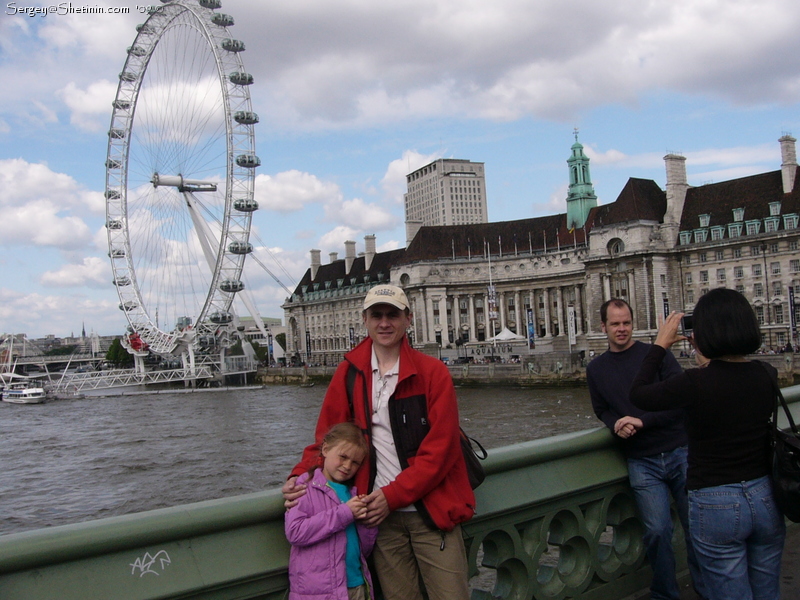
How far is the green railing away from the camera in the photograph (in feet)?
7.87

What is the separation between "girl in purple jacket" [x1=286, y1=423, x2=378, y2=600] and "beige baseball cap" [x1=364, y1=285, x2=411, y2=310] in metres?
0.54

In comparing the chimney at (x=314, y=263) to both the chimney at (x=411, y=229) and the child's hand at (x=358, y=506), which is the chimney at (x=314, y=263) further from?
the child's hand at (x=358, y=506)

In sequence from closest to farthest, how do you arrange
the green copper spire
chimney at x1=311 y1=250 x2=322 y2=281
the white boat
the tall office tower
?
the white boat, the green copper spire, chimney at x1=311 y1=250 x2=322 y2=281, the tall office tower

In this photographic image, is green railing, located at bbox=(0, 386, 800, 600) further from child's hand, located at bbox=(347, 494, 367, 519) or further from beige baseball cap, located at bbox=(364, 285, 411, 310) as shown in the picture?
beige baseball cap, located at bbox=(364, 285, 411, 310)

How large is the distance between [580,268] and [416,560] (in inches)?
2995

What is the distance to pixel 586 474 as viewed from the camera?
387 cm

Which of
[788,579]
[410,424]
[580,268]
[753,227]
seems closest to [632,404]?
[788,579]

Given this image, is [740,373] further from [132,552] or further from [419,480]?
[132,552]

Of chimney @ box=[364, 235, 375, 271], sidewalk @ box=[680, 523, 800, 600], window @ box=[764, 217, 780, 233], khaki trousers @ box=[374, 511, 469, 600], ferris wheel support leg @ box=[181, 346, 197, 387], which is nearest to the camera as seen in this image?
khaki trousers @ box=[374, 511, 469, 600]

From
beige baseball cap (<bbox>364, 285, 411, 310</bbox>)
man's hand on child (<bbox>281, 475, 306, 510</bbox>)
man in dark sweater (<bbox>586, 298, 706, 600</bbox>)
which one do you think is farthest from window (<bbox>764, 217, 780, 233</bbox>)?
man's hand on child (<bbox>281, 475, 306, 510</bbox>)

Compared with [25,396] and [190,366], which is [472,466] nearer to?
[25,396]

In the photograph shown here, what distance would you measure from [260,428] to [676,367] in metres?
29.1

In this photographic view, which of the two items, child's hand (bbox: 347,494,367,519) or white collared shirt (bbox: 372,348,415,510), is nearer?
child's hand (bbox: 347,494,367,519)

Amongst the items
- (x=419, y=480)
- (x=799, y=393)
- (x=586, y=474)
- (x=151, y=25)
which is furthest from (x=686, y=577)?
(x=151, y=25)
